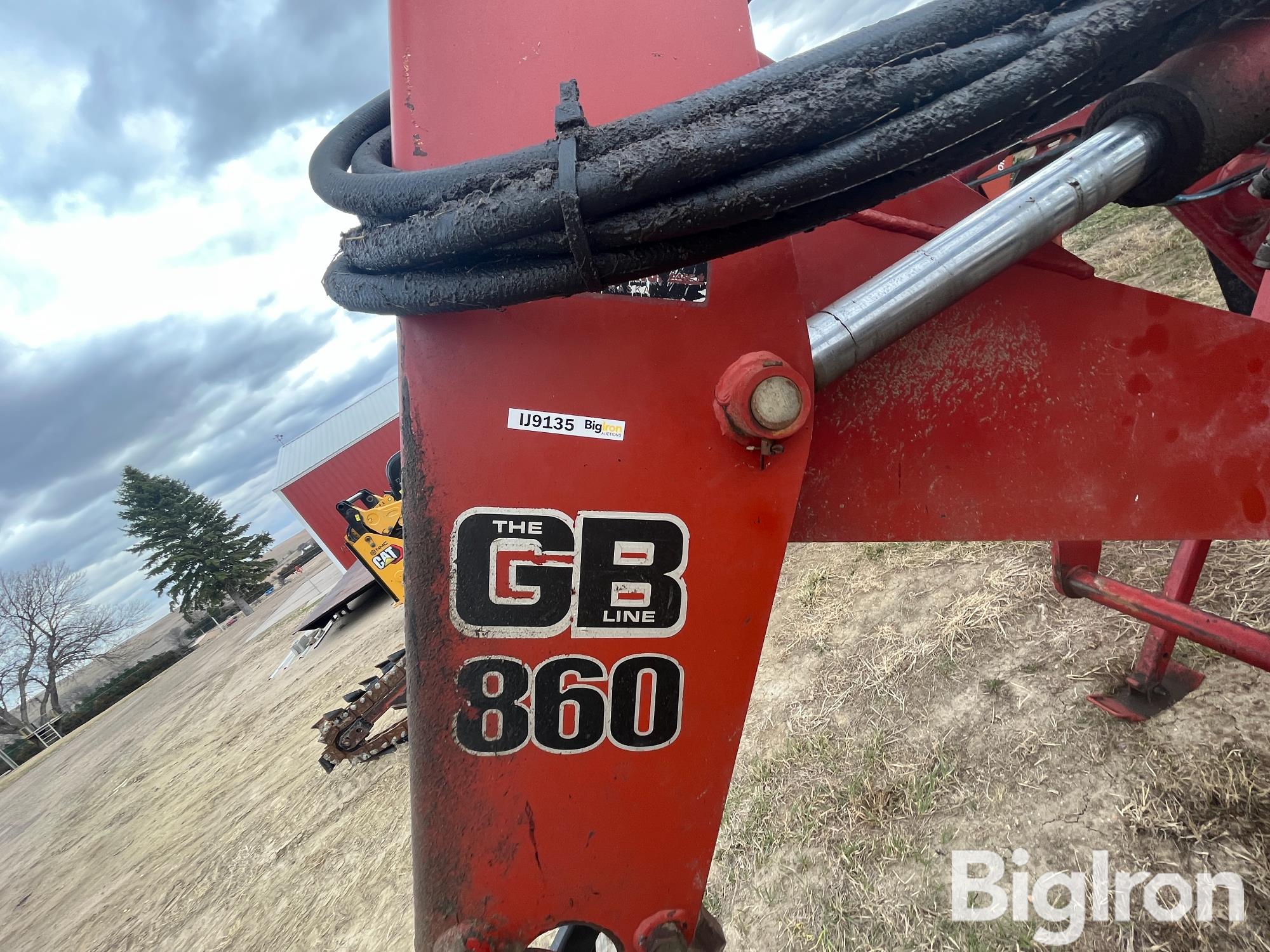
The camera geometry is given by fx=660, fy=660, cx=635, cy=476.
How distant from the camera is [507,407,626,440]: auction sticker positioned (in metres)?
0.98

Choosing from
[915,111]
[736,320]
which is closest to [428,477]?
[736,320]

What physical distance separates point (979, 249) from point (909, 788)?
2462 millimetres

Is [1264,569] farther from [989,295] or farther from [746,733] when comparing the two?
[989,295]

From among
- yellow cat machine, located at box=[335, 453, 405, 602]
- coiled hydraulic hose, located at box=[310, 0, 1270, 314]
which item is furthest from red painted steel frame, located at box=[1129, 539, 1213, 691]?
yellow cat machine, located at box=[335, 453, 405, 602]

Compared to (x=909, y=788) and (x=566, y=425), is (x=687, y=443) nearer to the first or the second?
(x=566, y=425)

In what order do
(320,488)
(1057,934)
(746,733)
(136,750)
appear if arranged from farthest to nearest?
(320,488)
(136,750)
(746,733)
(1057,934)

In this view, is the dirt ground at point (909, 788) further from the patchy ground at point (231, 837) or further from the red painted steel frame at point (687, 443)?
the red painted steel frame at point (687, 443)

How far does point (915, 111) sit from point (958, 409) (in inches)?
21.2

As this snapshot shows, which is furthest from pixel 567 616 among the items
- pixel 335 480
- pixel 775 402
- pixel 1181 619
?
pixel 335 480

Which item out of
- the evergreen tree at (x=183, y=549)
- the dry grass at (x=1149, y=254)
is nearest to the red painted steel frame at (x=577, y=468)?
the dry grass at (x=1149, y=254)

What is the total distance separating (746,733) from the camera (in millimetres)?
3645

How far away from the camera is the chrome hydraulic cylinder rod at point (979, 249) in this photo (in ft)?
3.19

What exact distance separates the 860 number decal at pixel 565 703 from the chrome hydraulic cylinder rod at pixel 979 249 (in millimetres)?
538

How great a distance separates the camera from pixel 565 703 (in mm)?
1034
